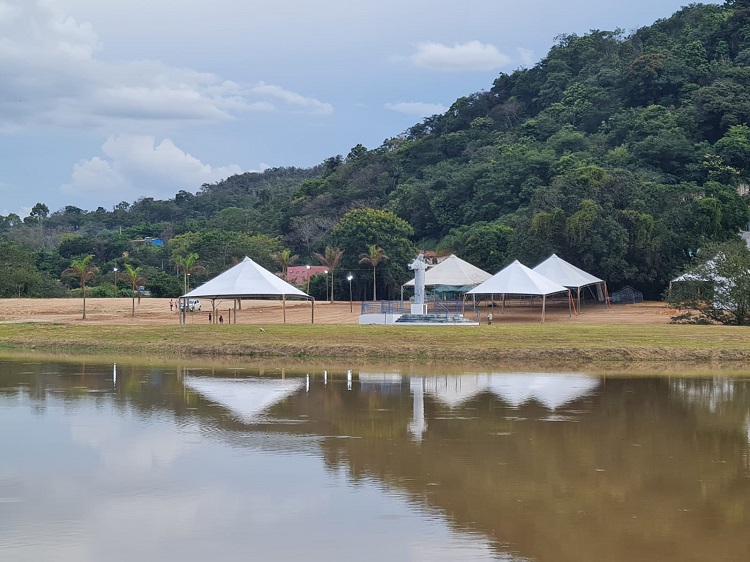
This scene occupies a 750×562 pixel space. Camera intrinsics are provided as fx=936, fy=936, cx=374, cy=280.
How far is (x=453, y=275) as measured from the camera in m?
55.0

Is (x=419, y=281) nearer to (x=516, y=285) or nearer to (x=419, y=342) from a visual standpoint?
(x=516, y=285)

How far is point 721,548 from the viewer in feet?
33.6

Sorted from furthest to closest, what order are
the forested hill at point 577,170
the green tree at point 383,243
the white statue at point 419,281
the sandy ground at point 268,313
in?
1. the green tree at point 383,243
2. the forested hill at point 577,170
3. the sandy ground at point 268,313
4. the white statue at point 419,281

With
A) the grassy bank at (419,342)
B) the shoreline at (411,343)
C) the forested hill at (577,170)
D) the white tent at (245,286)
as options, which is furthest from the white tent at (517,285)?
the forested hill at (577,170)

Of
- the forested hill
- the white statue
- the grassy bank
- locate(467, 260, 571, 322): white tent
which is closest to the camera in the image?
the grassy bank

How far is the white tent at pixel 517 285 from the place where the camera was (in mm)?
43469

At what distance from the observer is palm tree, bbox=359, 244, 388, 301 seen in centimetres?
6894

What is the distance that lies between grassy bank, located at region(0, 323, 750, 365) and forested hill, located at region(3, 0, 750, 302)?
22.9m

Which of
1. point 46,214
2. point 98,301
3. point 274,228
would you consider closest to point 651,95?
point 274,228

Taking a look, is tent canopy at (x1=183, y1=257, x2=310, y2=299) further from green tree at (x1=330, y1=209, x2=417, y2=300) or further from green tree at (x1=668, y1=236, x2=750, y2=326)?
green tree at (x1=330, y1=209, x2=417, y2=300)

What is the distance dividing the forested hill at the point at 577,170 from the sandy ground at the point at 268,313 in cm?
501

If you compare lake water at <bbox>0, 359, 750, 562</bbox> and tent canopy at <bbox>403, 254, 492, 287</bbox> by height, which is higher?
tent canopy at <bbox>403, 254, 492, 287</bbox>

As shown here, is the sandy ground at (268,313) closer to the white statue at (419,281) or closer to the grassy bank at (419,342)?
the white statue at (419,281)

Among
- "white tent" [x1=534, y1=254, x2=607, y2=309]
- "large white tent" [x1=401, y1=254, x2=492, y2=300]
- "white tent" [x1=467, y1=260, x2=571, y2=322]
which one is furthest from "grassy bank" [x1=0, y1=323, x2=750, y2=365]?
"large white tent" [x1=401, y1=254, x2=492, y2=300]
